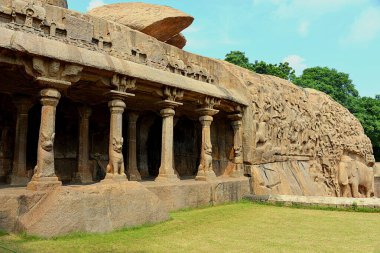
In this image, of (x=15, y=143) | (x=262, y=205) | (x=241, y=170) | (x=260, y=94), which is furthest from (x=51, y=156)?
(x=260, y=94)

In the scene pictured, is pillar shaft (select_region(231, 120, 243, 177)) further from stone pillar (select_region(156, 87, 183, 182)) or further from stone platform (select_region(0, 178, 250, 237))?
stone platform (select_region(0, 178, 250, 237))

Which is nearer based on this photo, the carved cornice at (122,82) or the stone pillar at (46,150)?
the stone pillar at (46,150)

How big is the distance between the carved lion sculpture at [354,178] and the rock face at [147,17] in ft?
39.8

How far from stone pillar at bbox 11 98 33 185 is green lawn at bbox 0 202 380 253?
12.6ft

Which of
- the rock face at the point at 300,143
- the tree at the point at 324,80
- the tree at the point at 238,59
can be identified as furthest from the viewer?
the tree at the point at 238,59

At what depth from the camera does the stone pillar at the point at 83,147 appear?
10125 millimetres

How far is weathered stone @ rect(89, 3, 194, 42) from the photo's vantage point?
12.5 m

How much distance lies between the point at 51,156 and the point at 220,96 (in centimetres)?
563

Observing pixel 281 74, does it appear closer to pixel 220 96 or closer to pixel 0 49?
pixel 220 96

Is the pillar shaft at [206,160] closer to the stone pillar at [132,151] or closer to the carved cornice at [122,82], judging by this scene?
the stone pillar at [132,151]

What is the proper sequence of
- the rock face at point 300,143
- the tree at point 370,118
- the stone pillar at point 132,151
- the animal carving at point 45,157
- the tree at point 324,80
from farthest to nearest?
the tree at point 324,80, the tree at point 370,118, the rock face at point 300,143, the stone pillar at point 132,151, the animal carving at point 45,157

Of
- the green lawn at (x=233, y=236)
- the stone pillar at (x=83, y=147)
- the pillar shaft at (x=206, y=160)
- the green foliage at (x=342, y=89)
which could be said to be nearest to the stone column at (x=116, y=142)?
the green lawn at (x=233, y=236)

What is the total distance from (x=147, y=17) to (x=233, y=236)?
29.6 feet

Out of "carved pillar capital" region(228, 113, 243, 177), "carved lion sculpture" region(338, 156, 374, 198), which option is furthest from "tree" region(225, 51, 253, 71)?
"carved pillar capital" region(228, 113, 243, 177)
